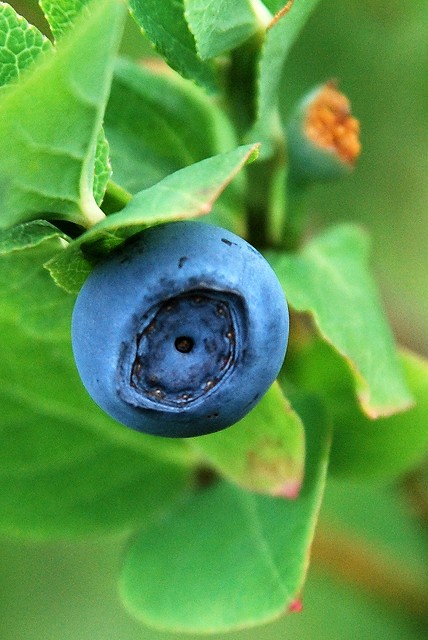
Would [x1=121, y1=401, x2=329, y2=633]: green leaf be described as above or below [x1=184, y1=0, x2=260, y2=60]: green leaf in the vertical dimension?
below

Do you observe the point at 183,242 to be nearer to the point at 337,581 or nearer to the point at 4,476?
the point at 4,476

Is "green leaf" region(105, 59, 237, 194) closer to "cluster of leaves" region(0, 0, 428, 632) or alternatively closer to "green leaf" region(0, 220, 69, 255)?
"cluster of leaves" region(0, 0, 428, 632)

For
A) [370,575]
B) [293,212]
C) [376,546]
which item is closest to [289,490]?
[293,212]

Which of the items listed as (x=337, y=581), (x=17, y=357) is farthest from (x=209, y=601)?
(x=337, y=581)

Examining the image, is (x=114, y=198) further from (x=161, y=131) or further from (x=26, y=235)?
(x=161, y=131)

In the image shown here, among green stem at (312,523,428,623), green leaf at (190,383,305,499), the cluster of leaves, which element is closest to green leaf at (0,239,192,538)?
the cluster of leaves

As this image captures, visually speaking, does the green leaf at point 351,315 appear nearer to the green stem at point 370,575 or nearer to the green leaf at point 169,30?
the green leaf at point 169,30

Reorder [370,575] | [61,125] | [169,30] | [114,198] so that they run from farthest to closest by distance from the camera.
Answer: [370,575] < [169,30] < [114,198] < [61,125]
